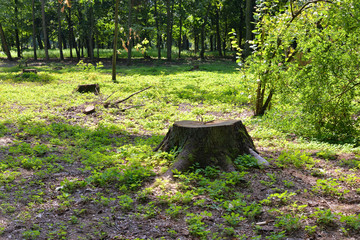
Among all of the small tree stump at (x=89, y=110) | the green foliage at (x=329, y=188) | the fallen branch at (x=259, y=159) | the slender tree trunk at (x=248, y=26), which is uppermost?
the slender tree trunk at (x=248, y=26)

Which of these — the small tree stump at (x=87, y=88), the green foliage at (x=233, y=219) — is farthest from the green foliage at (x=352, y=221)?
the small tree stump at (x=87, y=88)

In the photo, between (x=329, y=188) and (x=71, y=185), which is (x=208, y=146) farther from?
(x=71, y=185)

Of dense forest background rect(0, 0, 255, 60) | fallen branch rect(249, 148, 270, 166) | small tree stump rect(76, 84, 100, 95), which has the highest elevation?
dense forest background rect(0, 0, 255, 60)

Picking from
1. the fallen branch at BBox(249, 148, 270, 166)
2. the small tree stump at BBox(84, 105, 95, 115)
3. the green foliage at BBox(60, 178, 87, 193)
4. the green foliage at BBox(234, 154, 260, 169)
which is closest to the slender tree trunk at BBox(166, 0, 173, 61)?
the small tree stump at BBox(84, 105, 95, 115)

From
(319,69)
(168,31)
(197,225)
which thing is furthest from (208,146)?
(168,31)

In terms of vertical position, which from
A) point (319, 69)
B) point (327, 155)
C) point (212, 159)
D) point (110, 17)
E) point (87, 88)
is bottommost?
point (327, 155)

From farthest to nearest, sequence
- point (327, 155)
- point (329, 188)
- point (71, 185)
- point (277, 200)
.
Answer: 1. point (327, 155)
2. point (71, 185)
3. point (329, 188)
4. point (277, 200)

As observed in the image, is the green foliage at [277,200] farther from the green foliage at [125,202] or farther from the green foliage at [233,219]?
the green foliage at [125,202]

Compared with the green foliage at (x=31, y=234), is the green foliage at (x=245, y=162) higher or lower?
higher

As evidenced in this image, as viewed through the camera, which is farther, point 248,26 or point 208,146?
point 248,26

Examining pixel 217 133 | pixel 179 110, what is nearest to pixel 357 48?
pixel 217 133

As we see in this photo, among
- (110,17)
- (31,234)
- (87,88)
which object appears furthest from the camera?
(110,17)

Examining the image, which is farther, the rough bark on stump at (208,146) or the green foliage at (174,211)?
the rough bark on stump at (208,146)

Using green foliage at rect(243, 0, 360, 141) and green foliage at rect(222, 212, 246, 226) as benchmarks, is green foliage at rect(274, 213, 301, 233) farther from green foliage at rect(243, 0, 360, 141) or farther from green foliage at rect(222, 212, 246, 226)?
green foliage at rect(243, 0, 360, 141)
